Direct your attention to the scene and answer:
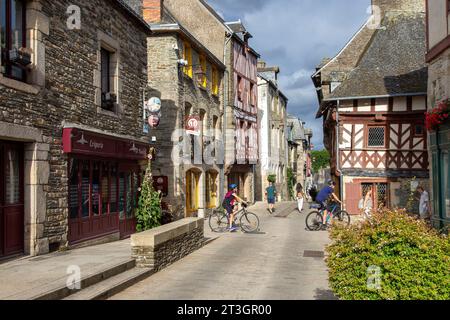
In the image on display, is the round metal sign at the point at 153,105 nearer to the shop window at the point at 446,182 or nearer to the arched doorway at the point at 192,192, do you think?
the arched doorway at the point at 192,192

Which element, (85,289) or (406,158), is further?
(406,158)

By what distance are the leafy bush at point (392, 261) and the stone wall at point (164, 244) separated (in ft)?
14.4

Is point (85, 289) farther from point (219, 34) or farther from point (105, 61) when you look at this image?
point (219, 34)

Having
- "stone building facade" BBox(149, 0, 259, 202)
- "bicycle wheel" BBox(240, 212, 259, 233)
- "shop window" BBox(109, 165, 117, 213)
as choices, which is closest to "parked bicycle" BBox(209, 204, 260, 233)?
"bicycle wheel" BBox(240, 212, 259, 233)

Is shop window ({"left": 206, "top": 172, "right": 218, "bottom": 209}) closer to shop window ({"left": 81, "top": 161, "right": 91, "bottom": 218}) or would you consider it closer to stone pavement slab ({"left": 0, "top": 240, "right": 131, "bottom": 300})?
shop window ({"left": 81, "top": 161, "right": 91, "bottom": 218})

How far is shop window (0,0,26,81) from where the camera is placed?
28.0ft

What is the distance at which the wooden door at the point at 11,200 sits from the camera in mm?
8438

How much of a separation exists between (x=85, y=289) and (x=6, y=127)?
3182 mm

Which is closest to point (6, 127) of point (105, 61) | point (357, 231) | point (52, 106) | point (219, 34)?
point (52, 106)

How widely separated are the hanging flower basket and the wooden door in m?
9.51

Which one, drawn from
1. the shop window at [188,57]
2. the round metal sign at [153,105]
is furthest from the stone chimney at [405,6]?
the round metal sign at [153,105]

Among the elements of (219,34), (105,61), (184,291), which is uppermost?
(219,34)
